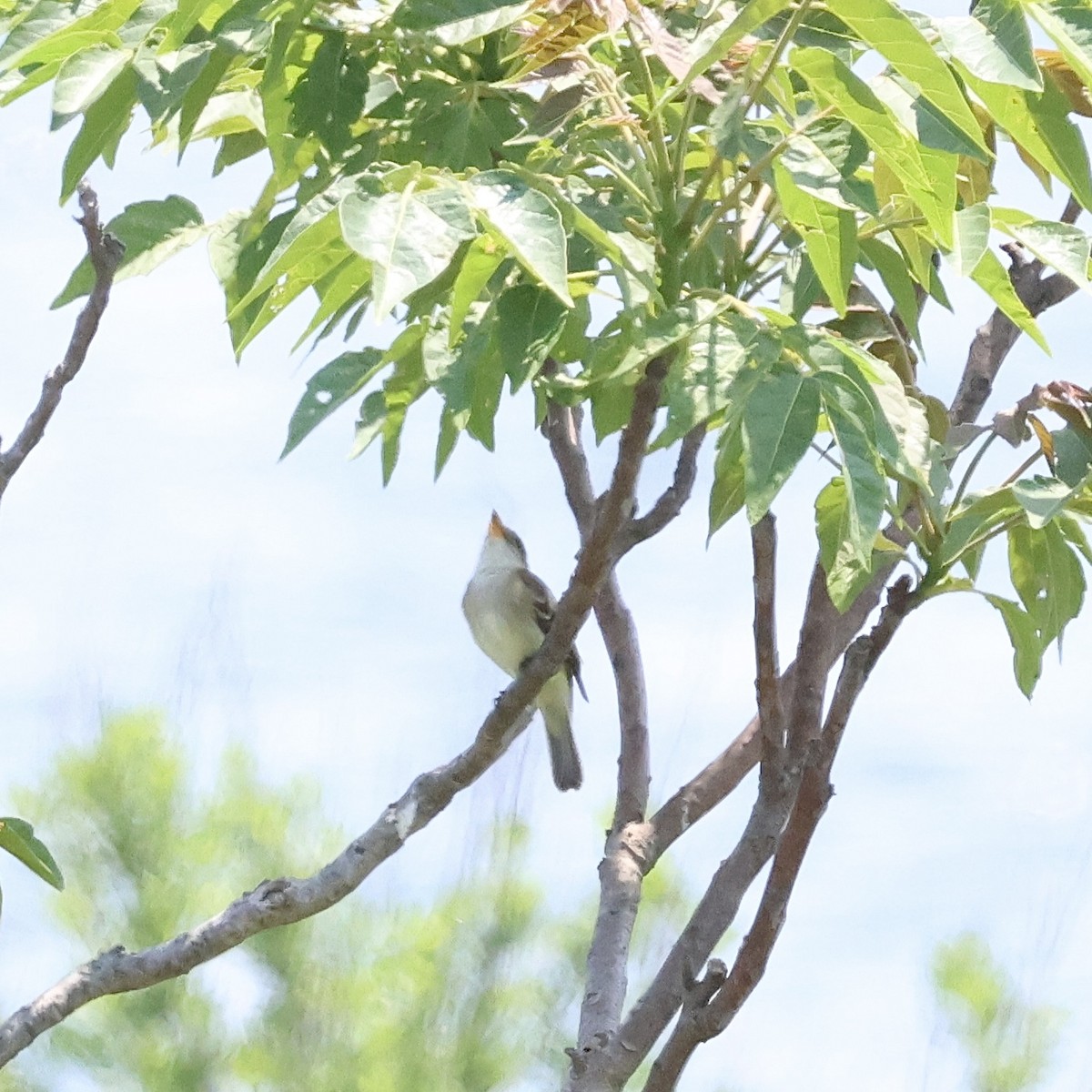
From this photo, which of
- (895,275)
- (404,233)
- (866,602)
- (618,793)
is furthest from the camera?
(618,793)

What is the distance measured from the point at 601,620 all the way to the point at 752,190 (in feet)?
2.37

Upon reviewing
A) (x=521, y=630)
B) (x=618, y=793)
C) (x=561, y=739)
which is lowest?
(x=618, y=793)

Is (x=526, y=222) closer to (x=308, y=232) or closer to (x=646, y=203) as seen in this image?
(x=308, y=232)

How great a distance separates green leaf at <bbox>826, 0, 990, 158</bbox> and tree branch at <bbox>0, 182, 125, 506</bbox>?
0.54 meters

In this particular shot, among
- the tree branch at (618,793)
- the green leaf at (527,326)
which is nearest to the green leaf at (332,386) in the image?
the green leaf at (527,326)

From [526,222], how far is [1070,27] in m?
0.36

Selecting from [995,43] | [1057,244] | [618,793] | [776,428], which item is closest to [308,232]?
[776,428]

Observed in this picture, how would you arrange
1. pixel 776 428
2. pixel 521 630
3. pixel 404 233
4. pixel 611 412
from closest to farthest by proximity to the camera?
1. pixel 404 233
2. pixel 776 428
3. pixel 611 412
4. pixel 521 630

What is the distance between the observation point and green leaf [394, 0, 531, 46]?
2.79ft

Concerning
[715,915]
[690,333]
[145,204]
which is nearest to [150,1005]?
[715,915]

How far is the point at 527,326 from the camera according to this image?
0.92 metres

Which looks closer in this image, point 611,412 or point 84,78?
point 84,78

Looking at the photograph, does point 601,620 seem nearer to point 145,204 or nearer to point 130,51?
point 145,204

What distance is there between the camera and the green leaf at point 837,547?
1014mm
